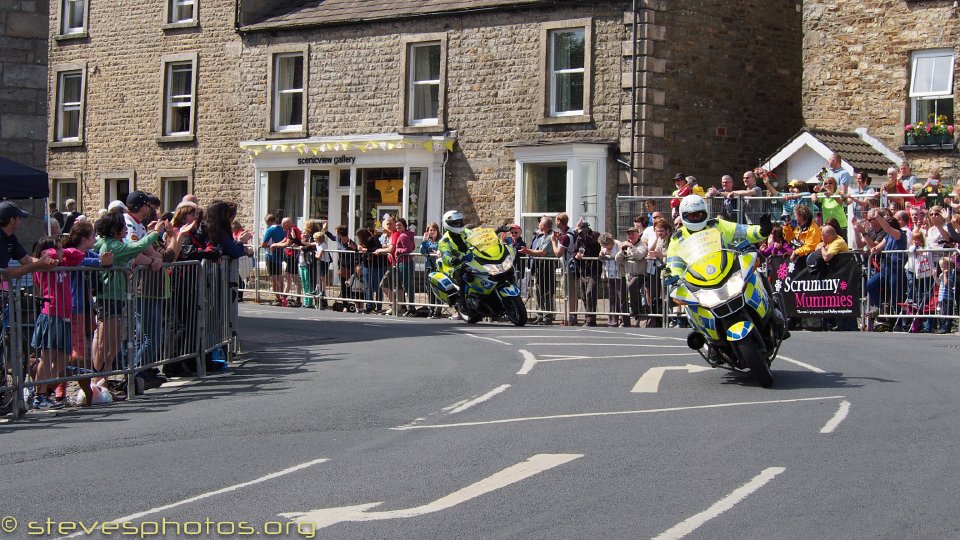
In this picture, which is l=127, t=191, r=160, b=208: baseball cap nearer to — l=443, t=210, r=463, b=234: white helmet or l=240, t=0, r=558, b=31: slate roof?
l=443, t=210, r=463, b=234: white helmet

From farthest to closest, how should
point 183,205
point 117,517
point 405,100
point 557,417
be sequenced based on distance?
point 405,100 < point 183,205 < point 557,417 < point 117,517

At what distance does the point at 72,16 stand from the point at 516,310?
24.8m

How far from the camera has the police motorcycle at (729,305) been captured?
43.2 ft

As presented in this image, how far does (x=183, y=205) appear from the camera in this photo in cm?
1664

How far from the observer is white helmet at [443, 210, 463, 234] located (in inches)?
889

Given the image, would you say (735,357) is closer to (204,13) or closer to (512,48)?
(512,48)

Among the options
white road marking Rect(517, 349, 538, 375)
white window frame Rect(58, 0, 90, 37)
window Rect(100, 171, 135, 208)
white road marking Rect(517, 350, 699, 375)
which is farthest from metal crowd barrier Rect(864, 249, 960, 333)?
white window frame Rect(58, 0, 90, 37)

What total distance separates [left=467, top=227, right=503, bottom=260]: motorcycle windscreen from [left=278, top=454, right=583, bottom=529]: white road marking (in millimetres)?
13323

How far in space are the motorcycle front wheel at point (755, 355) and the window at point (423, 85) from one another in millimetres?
21127

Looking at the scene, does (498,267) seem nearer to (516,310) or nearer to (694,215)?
(516,310)

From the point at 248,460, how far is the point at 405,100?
2504 cm

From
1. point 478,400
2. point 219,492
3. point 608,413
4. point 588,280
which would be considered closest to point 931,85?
point 588,280

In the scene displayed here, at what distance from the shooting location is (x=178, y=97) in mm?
39062

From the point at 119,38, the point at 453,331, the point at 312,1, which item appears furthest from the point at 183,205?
the point at 119,38
